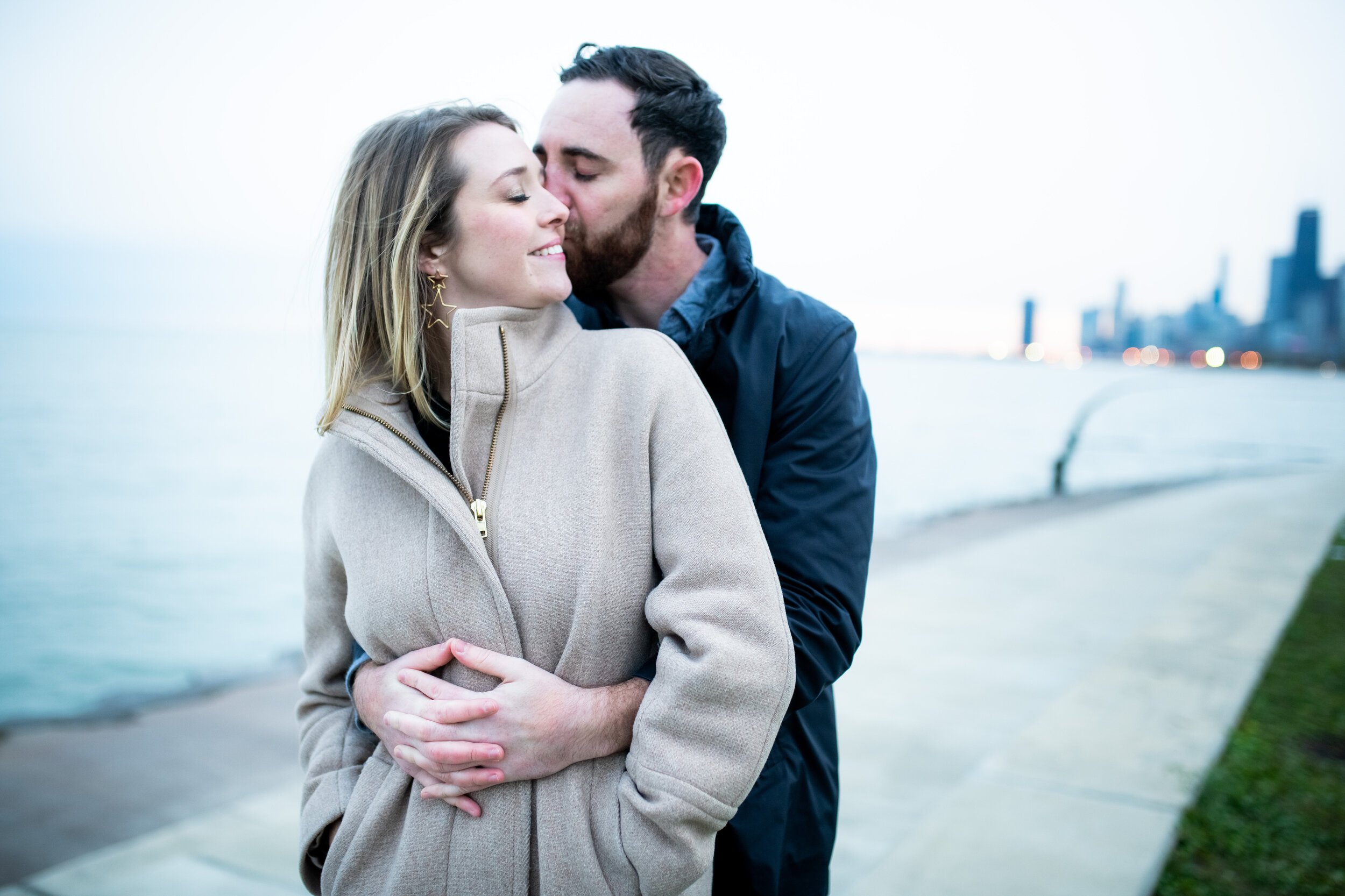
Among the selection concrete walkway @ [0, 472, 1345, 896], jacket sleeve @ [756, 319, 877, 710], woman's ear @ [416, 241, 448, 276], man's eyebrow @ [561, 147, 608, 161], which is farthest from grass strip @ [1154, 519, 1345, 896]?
woman's ear @ [416, 241, 448, 276]

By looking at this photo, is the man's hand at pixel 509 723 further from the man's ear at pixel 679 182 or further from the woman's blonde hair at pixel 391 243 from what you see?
the man's ear at pixel 679 182

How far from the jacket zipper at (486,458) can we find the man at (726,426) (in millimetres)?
210

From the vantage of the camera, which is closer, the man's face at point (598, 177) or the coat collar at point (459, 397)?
the coat collar at point (459, 397)

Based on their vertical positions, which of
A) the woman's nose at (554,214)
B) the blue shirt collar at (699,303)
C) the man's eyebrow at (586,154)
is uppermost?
the man's eyebrow at (586,154)

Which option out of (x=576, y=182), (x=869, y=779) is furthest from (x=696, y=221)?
(x=869, y=779)

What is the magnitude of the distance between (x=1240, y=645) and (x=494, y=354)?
18.8 ft

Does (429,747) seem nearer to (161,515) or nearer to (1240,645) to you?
(1240,645)

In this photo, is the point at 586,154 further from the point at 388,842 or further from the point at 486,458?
the point at 388,842

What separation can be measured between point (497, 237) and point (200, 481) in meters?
20.9

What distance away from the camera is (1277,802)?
361cm

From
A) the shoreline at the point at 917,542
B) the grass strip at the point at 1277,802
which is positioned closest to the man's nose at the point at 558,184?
the shoreline at the point at 917,542

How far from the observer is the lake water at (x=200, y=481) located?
905 centimetres

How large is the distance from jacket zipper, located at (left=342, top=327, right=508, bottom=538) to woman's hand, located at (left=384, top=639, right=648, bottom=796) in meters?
0.20

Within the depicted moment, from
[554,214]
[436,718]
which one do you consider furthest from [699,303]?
[436,718]
